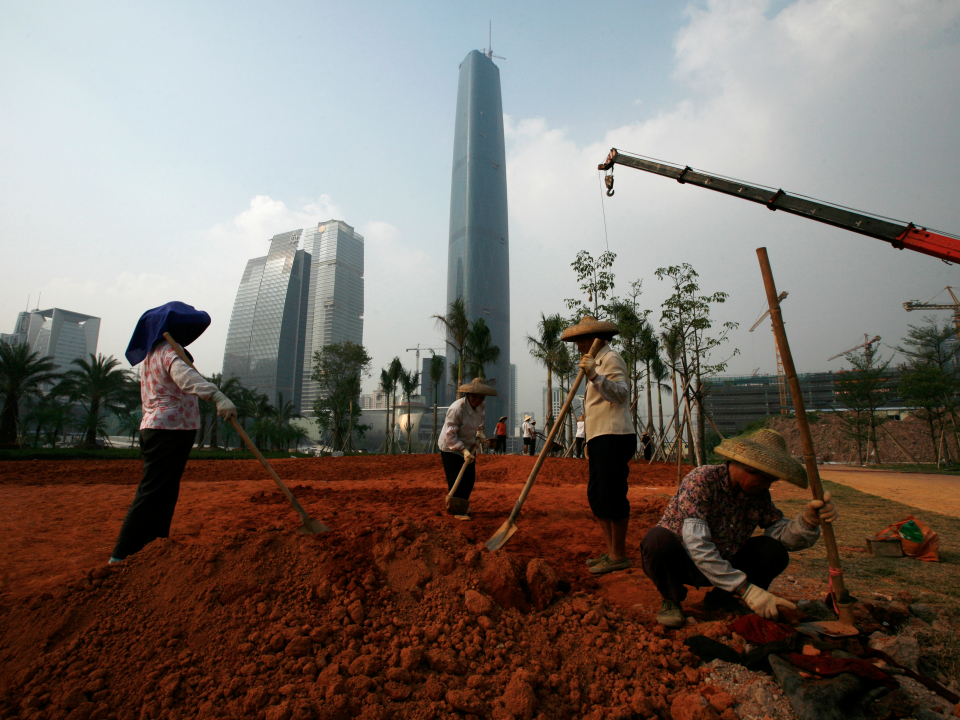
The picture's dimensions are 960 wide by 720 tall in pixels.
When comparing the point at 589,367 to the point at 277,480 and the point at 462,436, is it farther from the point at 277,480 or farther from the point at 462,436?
the point at 277,480

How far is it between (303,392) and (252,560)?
347 ft

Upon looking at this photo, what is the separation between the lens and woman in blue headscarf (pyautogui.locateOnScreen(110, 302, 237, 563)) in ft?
9.22

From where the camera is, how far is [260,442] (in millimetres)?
35344

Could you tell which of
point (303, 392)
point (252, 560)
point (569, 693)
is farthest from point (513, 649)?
point (303, 392)

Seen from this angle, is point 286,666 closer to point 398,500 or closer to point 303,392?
point 398,500

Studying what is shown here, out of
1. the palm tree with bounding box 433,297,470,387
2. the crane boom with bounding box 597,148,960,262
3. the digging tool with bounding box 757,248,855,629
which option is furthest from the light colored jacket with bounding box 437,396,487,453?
the palm tree with bounding box 433,297,470,387

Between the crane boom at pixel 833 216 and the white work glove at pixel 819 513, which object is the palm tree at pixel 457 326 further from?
the white work glove at pixel 819 513

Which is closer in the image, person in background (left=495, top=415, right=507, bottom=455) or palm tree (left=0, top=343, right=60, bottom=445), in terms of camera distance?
person in background (left=495, top=415, right=507, bottom=455)

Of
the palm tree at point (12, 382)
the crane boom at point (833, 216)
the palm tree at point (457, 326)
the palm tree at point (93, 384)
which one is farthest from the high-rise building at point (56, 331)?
the crane boom at point (833, 216)

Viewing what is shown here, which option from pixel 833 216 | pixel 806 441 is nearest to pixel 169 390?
pixel 806 441

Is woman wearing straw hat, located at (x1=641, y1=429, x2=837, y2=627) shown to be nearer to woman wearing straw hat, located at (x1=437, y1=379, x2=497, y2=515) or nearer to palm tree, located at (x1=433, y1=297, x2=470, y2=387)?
woman wearing straw hat, located at (x1=437, y1=379, x2=497, y2=515)

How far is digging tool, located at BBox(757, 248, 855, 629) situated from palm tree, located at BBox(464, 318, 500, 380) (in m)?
16.3

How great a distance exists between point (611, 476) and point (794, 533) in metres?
0.97

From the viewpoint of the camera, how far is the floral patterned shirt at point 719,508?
2.31 meters
